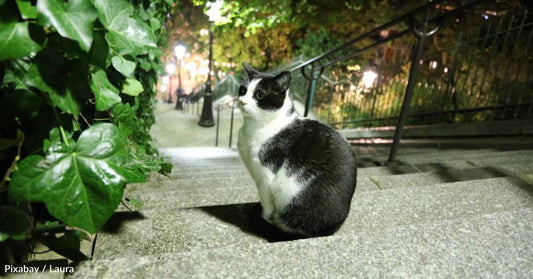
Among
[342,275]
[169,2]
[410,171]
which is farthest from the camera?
[410,171]

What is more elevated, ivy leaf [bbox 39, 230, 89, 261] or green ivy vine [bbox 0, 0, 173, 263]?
green ivy vine [bbox 0, 0, 173, 263]

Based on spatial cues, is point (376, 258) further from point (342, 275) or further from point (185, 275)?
point (185, 275)

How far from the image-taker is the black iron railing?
391 centimetres

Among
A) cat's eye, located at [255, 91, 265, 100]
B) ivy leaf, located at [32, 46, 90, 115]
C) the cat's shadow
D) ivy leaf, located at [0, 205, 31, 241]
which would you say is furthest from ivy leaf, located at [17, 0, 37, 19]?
the cat's shadow

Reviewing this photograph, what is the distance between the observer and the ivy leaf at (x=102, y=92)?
2.91ft

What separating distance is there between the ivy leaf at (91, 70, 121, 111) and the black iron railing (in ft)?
6.83

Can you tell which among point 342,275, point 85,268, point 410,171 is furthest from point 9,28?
point 410,171

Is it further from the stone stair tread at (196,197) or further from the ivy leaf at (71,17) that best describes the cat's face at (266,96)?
the ivy leaf at (71,17)

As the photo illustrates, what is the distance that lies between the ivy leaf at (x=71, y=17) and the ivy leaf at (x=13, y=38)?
55mm

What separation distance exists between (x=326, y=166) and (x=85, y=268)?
92 centimetres

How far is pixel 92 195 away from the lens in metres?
0.75

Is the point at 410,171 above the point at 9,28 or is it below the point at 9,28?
below

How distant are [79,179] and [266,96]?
858mm

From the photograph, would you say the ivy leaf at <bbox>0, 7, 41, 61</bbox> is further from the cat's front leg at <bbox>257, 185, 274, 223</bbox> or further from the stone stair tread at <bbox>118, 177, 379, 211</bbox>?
the stone stair tread at <bbox>118, 177, 379, 211</bbox>
